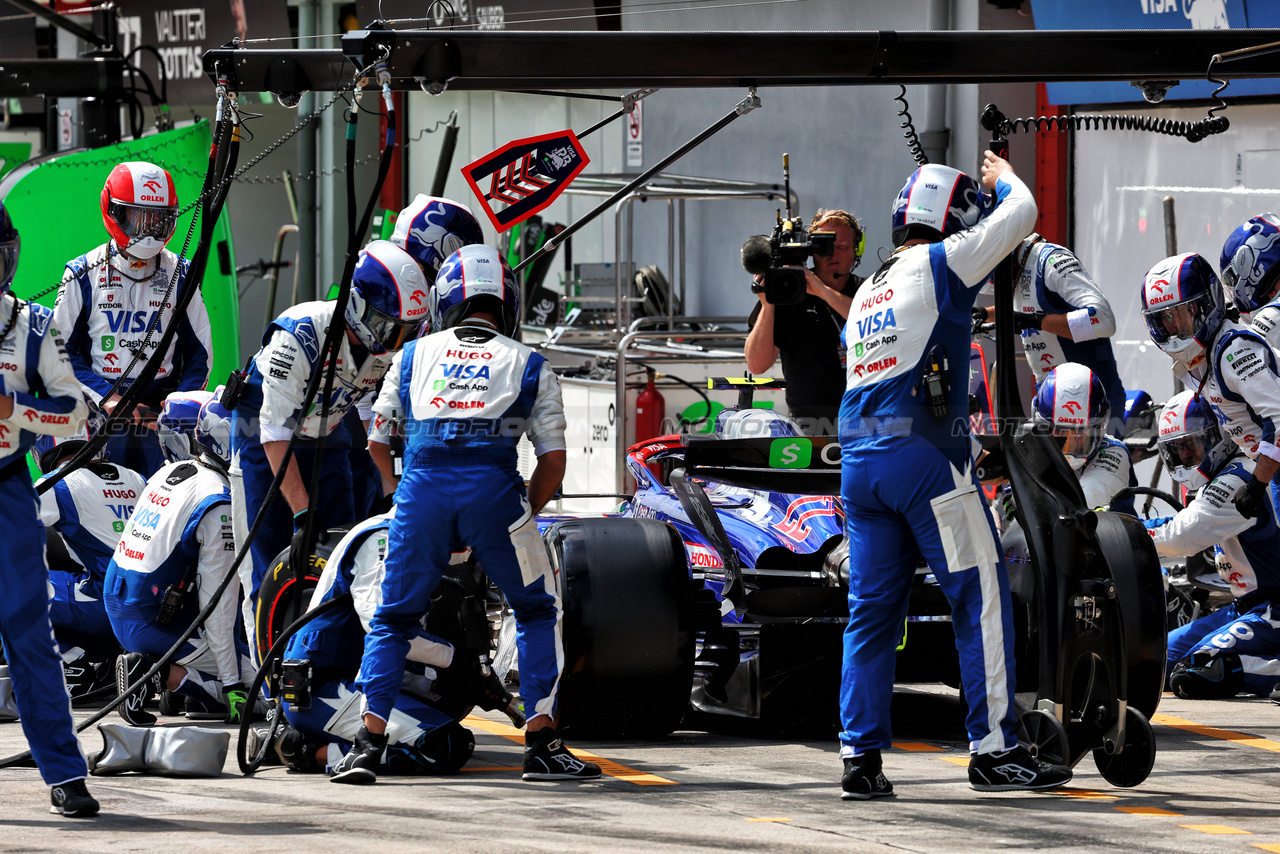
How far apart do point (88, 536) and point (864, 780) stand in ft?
14.1

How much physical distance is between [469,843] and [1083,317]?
551 cm

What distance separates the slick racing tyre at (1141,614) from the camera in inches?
269

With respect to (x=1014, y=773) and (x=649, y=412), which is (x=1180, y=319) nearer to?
(x=1014, y=773)

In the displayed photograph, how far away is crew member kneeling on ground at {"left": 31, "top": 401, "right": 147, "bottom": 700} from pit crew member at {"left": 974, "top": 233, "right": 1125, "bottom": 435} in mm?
4478

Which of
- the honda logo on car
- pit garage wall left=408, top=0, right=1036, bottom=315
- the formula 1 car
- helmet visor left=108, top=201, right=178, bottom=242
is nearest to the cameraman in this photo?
the formula 1 car

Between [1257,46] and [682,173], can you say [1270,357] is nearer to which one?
[1257,46]

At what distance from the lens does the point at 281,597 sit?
269 inches

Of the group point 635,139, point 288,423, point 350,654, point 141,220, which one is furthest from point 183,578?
point 635,139

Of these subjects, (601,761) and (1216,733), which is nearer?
(601,761)

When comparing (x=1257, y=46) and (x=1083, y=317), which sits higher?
(x=1257, y=46)

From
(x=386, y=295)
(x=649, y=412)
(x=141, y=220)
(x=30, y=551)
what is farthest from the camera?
(x=649, y=412)

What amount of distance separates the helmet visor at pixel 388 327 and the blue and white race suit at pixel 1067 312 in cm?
371

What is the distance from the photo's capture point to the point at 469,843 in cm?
497

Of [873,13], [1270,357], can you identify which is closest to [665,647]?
[1270,357]
